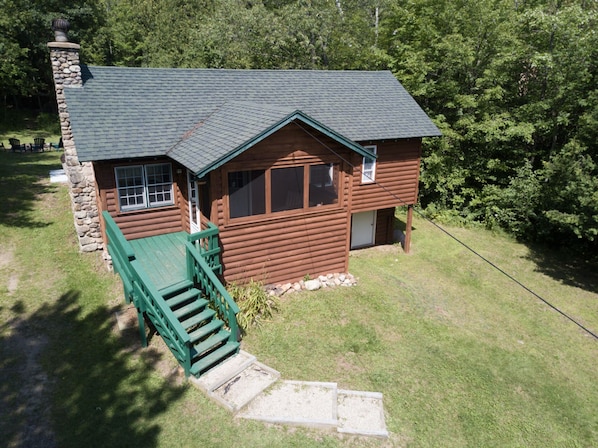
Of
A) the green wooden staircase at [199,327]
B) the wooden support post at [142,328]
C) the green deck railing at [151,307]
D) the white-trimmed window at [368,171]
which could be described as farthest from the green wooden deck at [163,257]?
the white-trimmed window at [368,171]

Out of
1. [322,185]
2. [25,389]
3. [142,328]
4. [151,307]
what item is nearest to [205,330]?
[151,307]

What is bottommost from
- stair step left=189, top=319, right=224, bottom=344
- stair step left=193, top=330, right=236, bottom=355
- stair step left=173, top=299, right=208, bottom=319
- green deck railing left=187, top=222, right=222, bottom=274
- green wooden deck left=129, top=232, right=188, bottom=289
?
stair step left=193, top=330, right=236, bottom=355

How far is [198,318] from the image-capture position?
9398mm

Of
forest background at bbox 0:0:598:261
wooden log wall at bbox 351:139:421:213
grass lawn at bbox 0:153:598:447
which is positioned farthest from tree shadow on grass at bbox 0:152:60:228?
forest background at bbox 0:0:598:261

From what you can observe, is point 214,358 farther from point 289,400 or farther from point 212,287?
point 289,400

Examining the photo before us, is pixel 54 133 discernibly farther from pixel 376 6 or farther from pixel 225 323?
pixel 225 323

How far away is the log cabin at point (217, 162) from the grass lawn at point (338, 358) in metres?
1.64

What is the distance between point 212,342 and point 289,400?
6.77 ft

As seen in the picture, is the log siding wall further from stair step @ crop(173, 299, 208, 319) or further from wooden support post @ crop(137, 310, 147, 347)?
wooden support post @ crop(137, 310, 147, 347)

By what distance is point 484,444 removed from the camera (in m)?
7.81

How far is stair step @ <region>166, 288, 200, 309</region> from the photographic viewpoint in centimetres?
941

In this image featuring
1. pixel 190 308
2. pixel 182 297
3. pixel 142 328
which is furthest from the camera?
pixel 182 297

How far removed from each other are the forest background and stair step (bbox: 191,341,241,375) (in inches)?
465

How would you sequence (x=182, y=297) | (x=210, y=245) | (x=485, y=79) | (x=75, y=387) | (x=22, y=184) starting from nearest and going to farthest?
(x=75, y=387) → (x=182, y=297) → (x=210, y=245) → (x=22, y=184) → (x=485, y=79)
